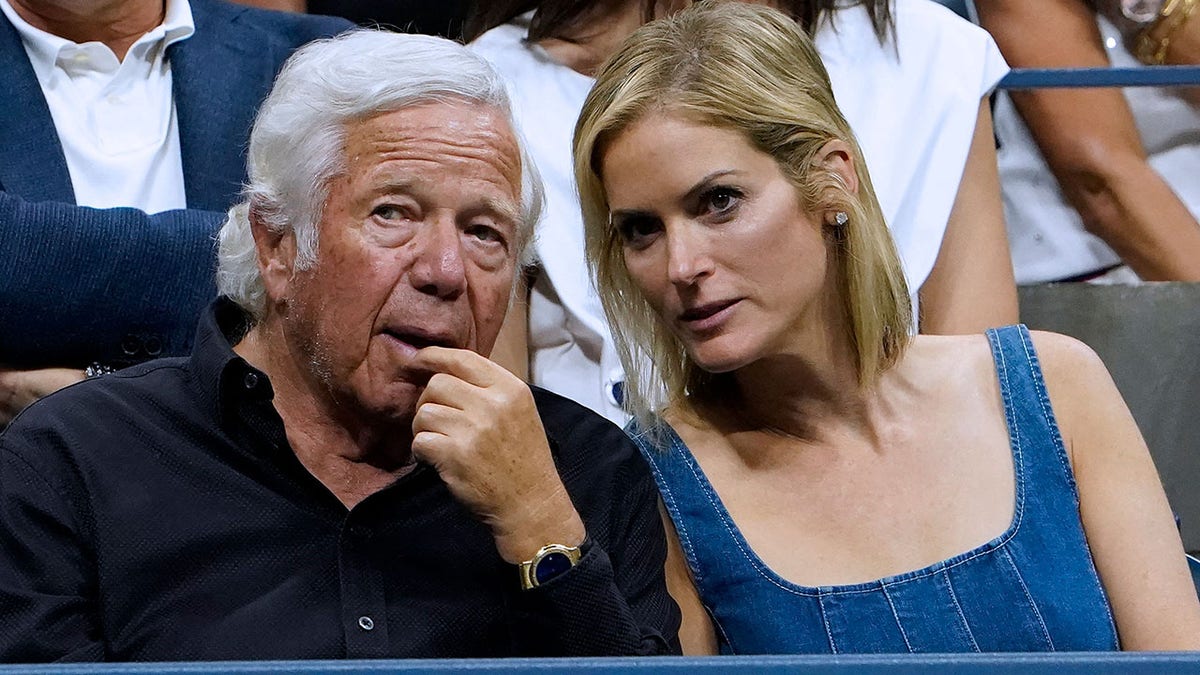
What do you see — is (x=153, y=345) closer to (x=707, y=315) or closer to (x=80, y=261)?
(x=80, y=261)

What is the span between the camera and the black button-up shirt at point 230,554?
129cm

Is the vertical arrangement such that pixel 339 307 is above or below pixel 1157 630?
above

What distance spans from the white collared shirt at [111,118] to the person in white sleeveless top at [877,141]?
42cm

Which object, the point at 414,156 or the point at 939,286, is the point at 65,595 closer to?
the point at 414,156

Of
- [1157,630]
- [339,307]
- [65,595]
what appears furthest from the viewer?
[1157,630]

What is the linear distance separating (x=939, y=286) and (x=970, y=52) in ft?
1.05

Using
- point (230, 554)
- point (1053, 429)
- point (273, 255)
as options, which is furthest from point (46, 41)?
point (1053, 429)

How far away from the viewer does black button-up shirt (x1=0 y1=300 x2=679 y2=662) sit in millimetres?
1289

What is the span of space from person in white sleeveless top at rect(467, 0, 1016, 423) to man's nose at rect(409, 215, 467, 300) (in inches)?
19.8

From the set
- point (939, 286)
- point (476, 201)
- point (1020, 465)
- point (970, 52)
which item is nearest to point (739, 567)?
point (1020, 465)

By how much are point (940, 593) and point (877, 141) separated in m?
0.71

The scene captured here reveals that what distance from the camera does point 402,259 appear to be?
140cm

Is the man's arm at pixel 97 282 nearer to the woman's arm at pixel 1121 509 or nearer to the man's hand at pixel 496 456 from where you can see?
the man's hand at pixel 496 456

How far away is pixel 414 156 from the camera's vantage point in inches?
56.3
